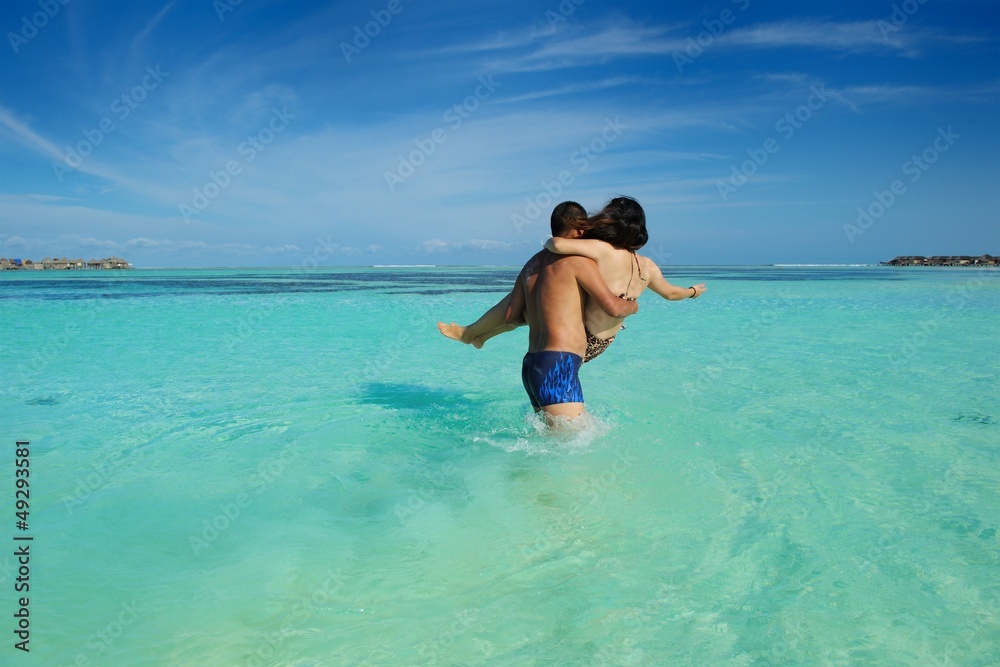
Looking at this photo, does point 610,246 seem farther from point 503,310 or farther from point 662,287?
point 503,310

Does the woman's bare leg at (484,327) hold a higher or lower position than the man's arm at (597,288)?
lower

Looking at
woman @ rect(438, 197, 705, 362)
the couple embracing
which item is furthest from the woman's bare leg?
woman @ rect(438, 197, 705, 362)

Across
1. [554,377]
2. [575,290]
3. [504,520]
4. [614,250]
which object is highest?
[614,250]

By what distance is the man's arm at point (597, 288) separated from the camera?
4055 mm

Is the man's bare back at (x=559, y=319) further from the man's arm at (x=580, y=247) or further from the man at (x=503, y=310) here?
the man at (x=503, y=310)

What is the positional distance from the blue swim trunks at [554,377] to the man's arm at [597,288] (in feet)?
1.51

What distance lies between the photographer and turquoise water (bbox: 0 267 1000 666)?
2.34m

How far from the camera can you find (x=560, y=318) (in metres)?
4.25

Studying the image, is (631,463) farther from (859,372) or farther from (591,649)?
(859,372)

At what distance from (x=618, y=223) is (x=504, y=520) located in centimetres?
215

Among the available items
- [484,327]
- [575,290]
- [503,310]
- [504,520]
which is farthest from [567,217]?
[504,520]

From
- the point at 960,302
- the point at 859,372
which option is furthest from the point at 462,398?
the point at 960,302

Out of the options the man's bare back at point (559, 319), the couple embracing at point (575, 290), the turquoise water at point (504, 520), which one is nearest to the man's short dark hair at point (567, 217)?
the couple embracing at point (575, 290)

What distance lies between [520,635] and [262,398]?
16.1 ft
